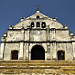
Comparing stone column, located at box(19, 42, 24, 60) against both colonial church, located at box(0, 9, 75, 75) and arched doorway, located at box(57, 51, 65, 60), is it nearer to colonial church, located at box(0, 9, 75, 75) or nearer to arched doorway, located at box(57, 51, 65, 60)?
colonial church, located at box(0, 9, 75, 75)

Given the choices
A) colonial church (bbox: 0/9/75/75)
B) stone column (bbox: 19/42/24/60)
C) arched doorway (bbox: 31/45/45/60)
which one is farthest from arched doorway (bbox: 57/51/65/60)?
stone column (bbox: 19/42/24/60)

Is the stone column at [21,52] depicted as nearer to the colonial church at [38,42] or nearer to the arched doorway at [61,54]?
the colonial church at [38,42]

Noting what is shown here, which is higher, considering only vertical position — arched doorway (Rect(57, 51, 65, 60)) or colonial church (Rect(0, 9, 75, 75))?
colonial church (Rect(0, 9, 75, 75))

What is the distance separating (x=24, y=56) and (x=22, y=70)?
10.8 m

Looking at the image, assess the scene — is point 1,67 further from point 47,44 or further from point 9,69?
point 47,44

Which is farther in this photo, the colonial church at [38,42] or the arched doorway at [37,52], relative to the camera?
the arched doorway at [37,52]

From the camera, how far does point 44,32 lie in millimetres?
26234

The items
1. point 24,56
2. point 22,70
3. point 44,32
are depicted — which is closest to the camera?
point 22,70

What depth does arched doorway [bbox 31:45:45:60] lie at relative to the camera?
85.1ft

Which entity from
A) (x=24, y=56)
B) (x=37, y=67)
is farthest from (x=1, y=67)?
(x=24, y=56)

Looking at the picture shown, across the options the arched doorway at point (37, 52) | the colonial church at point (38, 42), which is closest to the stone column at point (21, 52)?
the colonial church at point (38, 42)

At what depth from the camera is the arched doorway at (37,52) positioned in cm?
2595

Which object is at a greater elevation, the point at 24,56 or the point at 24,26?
the point at 24,26

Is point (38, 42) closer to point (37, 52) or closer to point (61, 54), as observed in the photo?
point (37, 52)
